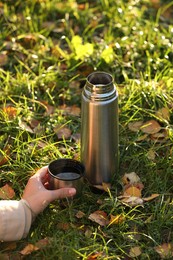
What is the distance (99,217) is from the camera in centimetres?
295

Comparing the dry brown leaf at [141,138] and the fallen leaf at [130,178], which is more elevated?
the dry brown leaf at [141,138]

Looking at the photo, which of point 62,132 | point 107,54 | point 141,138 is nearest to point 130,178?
point 141,138

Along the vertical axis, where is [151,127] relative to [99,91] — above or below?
below

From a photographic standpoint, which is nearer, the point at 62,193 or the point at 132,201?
the point at 62,193

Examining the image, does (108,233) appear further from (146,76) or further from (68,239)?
(146,76)

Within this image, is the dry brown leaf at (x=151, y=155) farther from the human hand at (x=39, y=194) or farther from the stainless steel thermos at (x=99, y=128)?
the human hand at (x=39, y=194)

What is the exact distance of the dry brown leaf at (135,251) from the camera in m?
2.79

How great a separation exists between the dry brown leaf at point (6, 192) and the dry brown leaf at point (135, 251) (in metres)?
0.63

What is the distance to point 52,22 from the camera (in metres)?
4.35

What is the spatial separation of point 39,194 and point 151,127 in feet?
2.78

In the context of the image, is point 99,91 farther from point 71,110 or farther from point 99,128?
point 71,110

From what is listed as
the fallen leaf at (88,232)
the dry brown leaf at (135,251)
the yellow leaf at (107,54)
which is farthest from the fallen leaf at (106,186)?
the yellow leaf at (107,54)

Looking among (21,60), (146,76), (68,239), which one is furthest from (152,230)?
(21,60)

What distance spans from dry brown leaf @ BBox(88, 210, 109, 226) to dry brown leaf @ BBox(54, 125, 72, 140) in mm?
593
